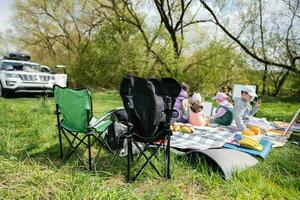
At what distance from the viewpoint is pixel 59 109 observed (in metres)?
4.14

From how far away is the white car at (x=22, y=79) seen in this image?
11.2 metres

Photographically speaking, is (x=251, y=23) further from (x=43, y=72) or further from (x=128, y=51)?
(x=43, y=72)

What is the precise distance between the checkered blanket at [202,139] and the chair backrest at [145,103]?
4.45 ft

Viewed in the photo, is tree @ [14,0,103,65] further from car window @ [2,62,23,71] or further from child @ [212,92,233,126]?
child @ [212,92,233,126]

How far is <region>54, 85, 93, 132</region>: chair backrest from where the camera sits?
3629 millimetres

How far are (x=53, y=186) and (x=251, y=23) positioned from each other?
55.9ft

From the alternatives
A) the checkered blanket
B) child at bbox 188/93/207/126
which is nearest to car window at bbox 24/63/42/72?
child at bbox 188/93/207/126

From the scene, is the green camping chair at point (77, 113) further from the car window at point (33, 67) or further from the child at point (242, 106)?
the car window at point (33, 67)

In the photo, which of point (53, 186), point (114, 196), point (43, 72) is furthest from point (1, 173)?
point (43, 72)

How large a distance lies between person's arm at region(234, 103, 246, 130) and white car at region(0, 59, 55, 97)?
6749 millimetres

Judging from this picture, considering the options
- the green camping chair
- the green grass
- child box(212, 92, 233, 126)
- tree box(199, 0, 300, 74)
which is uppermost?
tree box(199, 0, 300, 74)

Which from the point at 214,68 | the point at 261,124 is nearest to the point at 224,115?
the point at 261,124

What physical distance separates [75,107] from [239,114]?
3665mm

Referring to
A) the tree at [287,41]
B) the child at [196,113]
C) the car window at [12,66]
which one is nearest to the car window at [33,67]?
the car window at [12,66]
